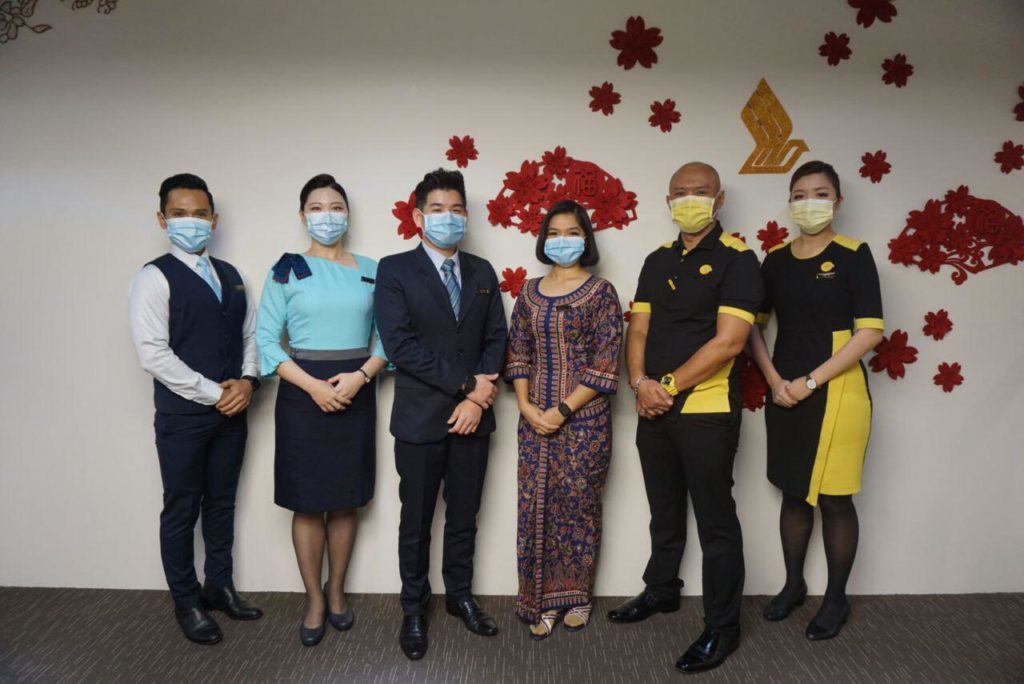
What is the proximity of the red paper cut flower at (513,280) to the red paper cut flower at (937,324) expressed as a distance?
1.77m

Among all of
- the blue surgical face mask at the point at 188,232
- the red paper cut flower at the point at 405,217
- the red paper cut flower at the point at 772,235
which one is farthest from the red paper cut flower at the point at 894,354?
the blue surgical face mask at the point at 188,232

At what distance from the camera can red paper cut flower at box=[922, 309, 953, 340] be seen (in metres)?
2.62

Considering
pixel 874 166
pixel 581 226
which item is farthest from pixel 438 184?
pixel 874 166

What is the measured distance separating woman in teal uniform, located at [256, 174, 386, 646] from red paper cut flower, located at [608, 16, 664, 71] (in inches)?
52.1

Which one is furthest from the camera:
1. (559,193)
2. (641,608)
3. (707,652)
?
(559,193)

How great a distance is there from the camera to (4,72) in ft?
8.53

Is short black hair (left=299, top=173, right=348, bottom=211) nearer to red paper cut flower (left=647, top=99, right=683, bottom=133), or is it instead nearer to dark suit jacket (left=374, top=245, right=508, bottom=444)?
dark suit jacket (left=374, top=245, right=508, bottom=444)

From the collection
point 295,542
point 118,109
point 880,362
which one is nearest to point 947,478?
point 880,362

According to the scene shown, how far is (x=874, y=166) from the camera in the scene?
102 inches

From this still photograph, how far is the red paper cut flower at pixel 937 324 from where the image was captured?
2.62 metres

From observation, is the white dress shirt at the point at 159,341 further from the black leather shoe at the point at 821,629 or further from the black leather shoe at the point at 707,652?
the black leather shoe at the point at 821,629

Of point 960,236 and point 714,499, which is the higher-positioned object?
point 960,236

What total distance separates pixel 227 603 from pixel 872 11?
3682 mm

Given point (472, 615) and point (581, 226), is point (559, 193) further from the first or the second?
point (472, 615)
